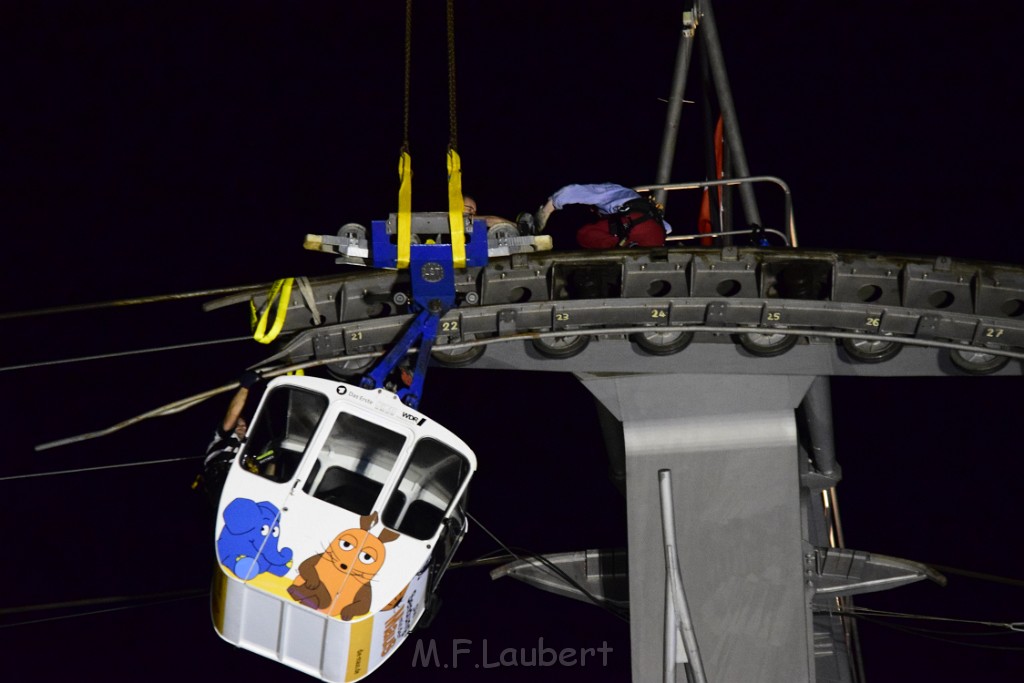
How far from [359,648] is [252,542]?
0.85 m

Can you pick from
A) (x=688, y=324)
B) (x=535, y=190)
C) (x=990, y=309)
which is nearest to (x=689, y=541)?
(x=688, y=324)

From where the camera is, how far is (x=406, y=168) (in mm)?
11195

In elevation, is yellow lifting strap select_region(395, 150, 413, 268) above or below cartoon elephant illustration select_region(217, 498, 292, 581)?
above

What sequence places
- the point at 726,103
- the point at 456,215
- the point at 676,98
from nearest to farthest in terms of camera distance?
the point at 456,215 < the point at 726,103 < the point at 676,98

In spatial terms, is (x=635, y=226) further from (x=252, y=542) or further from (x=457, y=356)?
(x=252, y=542)

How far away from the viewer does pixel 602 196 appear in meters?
12.2

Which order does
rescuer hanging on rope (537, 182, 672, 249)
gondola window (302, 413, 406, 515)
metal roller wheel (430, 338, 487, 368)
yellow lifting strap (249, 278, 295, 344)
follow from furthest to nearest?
1. rescuer hanging on rope (537, 182, 672, 249)
2. metal roller wheel (430, 338, 487, 368)
3. yellow lifting strap (249, 278, 295, 344)
4. gondola window (302, 413, 406, 515)

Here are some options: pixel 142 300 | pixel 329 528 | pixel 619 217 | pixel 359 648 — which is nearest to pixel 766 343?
pixel 619 217

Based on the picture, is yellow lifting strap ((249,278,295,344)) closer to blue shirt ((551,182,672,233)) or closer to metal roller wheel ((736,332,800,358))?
blue shirt ((551,182,672,233))

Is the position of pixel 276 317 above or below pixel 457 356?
above

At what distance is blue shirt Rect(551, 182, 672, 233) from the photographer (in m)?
12.0

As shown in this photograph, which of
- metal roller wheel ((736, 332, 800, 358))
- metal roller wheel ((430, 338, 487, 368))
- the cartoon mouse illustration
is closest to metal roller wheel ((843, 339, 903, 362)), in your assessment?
metal roller wheel ((736, 332, 800, 358))

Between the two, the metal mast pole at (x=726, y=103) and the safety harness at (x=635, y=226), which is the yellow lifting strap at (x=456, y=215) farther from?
the metal mast pole at (x=726, y=103)

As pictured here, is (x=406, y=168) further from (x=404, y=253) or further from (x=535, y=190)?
(x=535, y=190)
